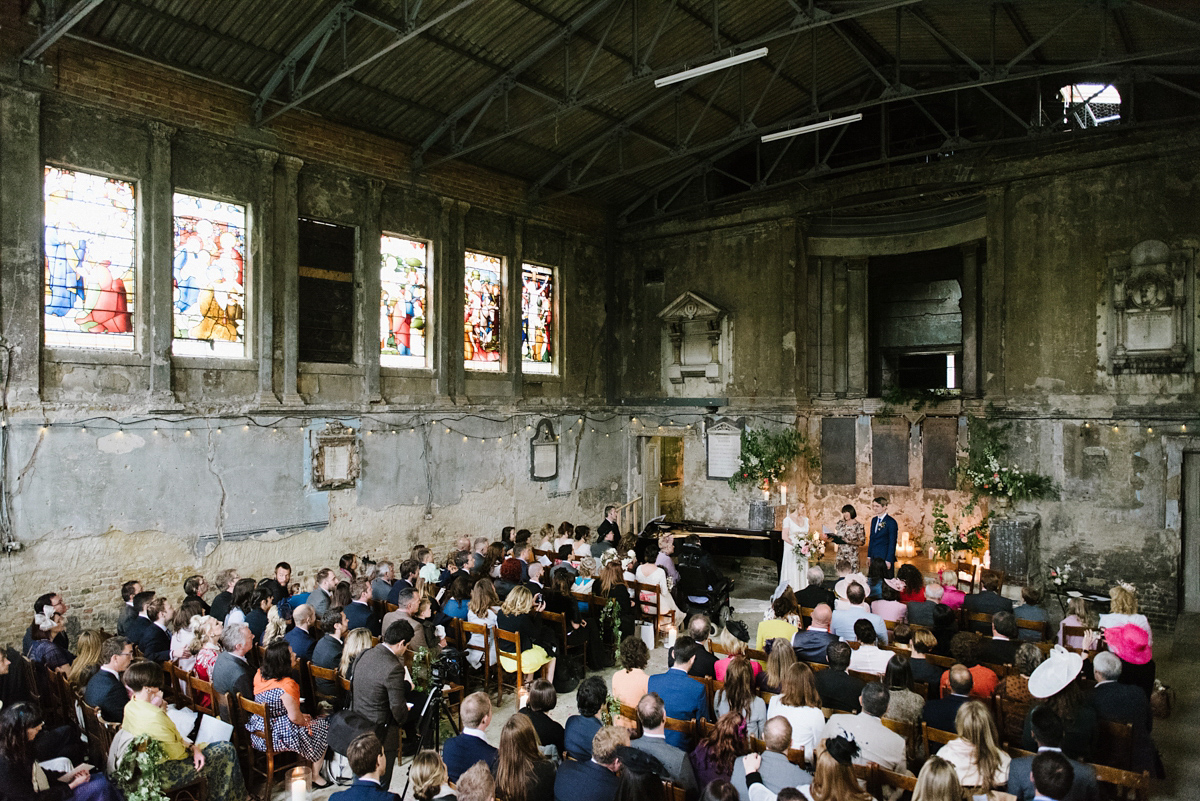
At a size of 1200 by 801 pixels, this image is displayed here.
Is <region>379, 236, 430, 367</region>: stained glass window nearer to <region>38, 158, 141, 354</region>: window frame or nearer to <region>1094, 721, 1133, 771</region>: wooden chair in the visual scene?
<region>38, 158, 141, 354</region>: window frame

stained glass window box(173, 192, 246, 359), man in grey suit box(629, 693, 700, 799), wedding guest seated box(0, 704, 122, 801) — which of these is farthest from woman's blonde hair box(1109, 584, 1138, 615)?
stained glass window box(173, 192, 246, 359)

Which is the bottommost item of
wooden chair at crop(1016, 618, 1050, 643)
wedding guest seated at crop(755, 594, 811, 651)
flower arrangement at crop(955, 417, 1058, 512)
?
wooden chair at crop(1016, 618, 1050, 643)

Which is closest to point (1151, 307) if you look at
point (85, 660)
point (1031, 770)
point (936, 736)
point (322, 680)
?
point (936, 736)

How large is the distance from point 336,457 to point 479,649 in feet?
17.7

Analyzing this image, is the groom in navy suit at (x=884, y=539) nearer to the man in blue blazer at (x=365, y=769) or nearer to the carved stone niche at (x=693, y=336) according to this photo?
the carved stone niche at (x=693, y=336)

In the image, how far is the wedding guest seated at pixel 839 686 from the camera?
5109mm

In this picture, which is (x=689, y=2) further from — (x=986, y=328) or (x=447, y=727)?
(x=447, y=727)

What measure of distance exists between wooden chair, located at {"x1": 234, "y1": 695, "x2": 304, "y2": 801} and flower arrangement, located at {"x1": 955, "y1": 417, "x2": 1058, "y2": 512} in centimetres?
1094

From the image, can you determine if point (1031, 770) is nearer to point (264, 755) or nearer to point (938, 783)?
point (938, 783)

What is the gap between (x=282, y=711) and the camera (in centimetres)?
523

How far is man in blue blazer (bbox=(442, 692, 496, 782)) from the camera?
430 centimetres

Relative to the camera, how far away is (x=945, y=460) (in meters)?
13.3

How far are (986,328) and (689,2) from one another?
23.8 feet

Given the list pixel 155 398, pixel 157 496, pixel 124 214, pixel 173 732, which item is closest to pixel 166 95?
pixel 124 214
